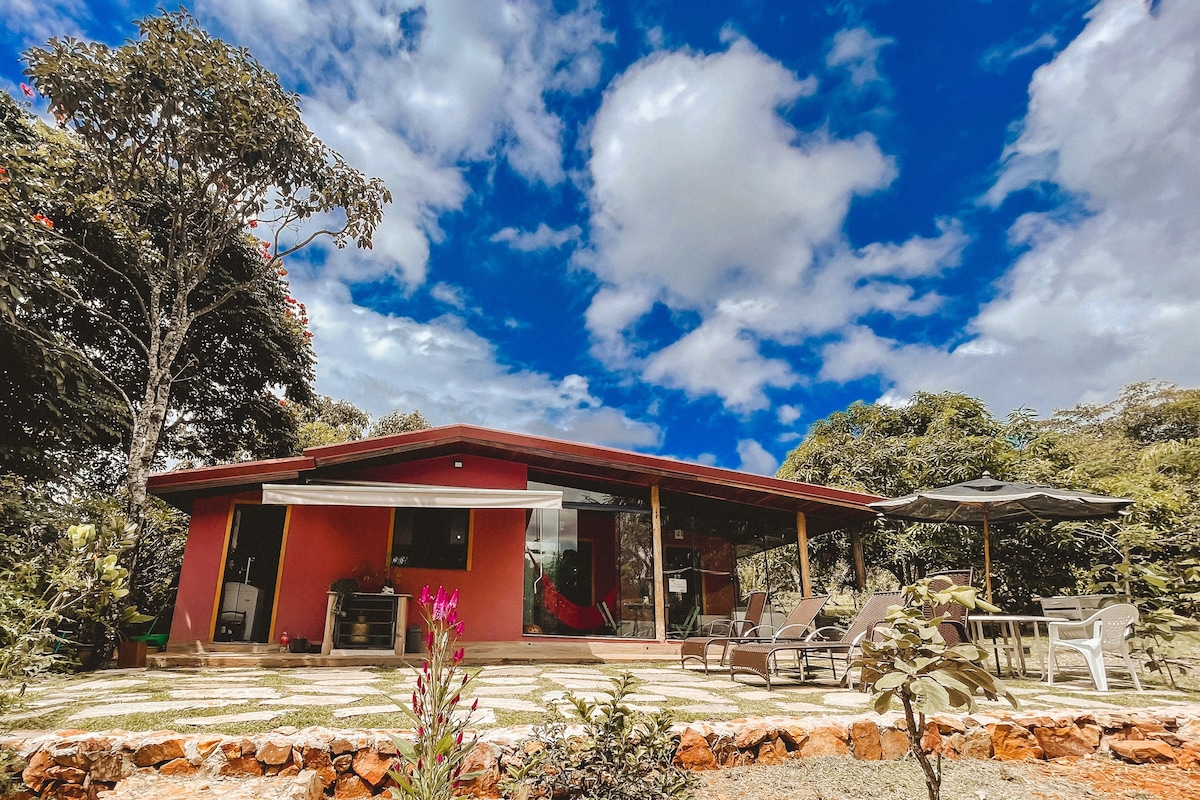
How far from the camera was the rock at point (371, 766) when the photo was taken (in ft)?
9.66

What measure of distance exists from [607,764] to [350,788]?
4.34ft

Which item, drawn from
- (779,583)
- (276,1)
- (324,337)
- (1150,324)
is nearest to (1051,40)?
(779,583)

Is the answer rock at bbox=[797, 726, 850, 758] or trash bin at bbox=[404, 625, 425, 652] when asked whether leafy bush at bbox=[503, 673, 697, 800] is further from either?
trash bin at bbox=[404, 625, 425, 652]

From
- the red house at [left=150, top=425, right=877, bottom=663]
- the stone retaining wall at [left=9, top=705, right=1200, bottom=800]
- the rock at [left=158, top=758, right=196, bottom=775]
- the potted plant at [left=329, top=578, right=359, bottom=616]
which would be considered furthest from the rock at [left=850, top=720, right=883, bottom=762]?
the potted plant at [left=329, top=578, right=359, bottom=616]

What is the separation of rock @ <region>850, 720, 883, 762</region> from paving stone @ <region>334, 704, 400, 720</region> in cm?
279

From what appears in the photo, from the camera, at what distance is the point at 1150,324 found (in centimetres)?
6531

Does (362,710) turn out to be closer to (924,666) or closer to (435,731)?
(435,731)

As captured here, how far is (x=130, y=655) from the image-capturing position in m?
6.85

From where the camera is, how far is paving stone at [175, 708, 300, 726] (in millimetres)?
3350

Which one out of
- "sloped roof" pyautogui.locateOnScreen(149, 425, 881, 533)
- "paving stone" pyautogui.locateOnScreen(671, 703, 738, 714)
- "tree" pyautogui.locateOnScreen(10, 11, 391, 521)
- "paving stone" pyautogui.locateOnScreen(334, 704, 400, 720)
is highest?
"tree" pyautogui.locateOnScreen(10, 11, 391, 521)

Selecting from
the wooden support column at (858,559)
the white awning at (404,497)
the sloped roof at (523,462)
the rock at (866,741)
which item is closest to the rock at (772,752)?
the rock at (866,741)

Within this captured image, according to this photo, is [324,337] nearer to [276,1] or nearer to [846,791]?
[276,1]

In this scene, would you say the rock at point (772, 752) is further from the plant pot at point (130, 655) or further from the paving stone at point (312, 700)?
the plant pot at point (130, 655)

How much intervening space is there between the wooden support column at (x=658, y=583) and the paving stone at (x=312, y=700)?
5.32 metres
